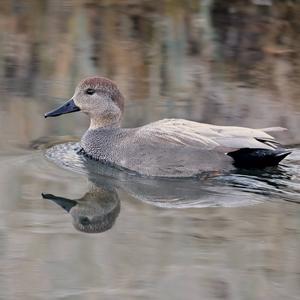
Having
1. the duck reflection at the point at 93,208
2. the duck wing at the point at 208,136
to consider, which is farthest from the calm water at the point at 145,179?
the duck wing at the point at 208,136

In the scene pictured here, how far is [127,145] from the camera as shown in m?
7.87

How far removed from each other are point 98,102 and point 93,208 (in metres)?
1.62

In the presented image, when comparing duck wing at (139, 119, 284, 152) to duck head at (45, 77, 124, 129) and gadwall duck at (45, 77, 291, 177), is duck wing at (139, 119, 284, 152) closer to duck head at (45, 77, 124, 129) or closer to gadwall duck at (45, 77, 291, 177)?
gadwall duck at (45, 77, 291, 177)

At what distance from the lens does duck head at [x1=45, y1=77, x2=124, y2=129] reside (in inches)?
328

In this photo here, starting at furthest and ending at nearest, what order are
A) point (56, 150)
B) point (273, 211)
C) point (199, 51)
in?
point (199, 51)
point (56, 150)
point (273, 211)

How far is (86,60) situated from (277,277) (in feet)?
19.0

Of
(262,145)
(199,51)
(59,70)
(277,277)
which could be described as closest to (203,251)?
(277,277)

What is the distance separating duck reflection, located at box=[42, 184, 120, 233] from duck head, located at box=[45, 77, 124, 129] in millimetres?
1058

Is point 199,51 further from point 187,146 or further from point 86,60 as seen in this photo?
point 187,146

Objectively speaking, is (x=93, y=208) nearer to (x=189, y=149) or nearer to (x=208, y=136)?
(x=189, y=149)

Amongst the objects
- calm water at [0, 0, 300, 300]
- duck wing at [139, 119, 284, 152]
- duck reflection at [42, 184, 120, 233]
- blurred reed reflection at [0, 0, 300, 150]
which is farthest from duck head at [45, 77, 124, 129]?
duck reflection at [42, 184, 120, 233]

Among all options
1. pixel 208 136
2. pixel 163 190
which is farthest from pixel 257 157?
pixel 163 190

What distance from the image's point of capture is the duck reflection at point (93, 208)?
6.54m

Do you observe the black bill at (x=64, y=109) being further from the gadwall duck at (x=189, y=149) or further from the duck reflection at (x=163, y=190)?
the gadwall duck at (x=189, y=149)
